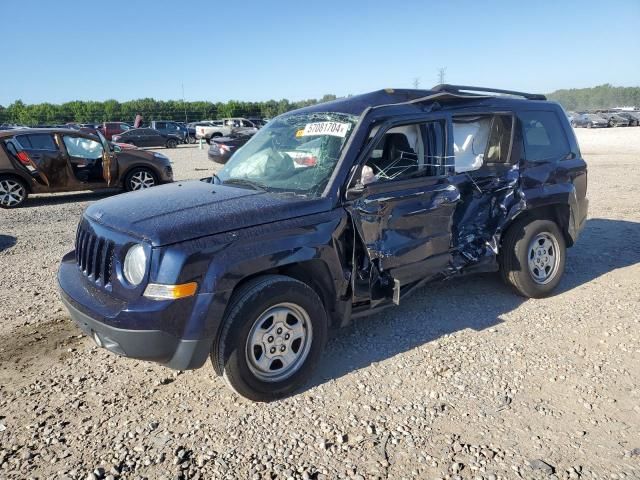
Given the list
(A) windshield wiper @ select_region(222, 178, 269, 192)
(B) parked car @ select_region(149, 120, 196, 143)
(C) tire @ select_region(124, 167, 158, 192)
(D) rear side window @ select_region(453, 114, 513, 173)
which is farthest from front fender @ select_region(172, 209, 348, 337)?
(B) parked car @ select_region(149, 120, 196, 143)

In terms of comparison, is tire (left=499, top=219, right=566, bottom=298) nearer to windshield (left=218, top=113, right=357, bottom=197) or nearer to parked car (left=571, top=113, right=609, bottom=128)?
windshield (left=218, top=113, right=357, bottom=197)

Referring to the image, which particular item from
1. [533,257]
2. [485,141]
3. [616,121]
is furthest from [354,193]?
[616,121]

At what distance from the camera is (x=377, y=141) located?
12.5 feet

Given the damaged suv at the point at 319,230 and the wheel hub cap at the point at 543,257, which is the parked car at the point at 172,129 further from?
the wheel hub cap at the point at 543,257

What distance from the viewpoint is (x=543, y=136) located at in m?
5.11

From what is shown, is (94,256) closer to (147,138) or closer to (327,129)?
(327,129)

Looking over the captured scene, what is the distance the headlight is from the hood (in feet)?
0.31

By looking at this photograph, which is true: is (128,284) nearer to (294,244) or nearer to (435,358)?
(294,244)

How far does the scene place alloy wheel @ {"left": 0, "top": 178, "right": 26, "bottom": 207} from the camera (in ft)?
33.3

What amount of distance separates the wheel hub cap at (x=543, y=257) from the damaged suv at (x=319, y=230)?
2 centimetres

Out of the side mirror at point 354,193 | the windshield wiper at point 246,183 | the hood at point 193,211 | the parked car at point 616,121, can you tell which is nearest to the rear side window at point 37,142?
the hood at point 193,211

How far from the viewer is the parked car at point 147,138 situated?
31.5 m

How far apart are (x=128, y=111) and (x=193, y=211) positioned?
173ft

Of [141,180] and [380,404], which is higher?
[141,180]
